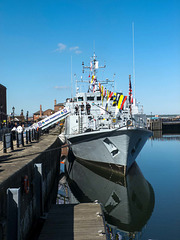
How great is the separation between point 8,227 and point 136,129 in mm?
9875

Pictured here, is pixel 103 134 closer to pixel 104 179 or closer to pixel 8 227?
pixel 104 179

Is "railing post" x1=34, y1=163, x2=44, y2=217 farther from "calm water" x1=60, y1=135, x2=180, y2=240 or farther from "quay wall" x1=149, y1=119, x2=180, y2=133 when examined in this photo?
"quay wall" x1=149, y1=119, x2=180, y2=133

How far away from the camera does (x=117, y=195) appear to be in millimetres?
13492

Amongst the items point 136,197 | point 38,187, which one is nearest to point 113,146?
point 136,197

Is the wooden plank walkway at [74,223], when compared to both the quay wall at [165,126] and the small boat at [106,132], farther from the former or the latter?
the quay wall at [165,126]

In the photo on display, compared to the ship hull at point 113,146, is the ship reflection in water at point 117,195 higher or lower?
lower

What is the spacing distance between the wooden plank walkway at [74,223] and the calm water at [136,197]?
5.34 ft

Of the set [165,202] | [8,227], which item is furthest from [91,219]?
[165,202]

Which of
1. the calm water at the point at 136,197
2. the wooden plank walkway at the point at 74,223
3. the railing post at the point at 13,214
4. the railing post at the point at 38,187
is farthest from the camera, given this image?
the calm water at the point at 136,197

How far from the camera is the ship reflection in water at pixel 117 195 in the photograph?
997 centimetres

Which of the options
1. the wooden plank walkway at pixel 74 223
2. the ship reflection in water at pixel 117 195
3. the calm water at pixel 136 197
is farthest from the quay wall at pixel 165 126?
the wooden plank walkway at pixel 74 223

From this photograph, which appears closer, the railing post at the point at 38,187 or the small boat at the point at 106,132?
the railing post at the point at 38,187

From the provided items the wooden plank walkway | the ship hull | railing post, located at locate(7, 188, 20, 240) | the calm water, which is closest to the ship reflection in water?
the calm water

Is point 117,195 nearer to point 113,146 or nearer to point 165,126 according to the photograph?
point 113,146
